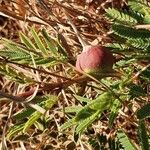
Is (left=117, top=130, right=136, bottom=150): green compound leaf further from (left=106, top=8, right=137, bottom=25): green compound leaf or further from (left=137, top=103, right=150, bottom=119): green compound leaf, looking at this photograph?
(left=106, top=8, right=137, bottom=25): green compound leaf

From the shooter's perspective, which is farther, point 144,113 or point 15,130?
point 15,130

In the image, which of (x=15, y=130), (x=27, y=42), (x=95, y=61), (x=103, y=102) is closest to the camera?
(x=95, y=61)

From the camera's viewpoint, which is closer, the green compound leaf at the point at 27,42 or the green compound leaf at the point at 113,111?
the green compound leaf at the point at 113,111

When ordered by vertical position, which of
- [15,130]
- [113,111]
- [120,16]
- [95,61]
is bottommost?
[15,130]

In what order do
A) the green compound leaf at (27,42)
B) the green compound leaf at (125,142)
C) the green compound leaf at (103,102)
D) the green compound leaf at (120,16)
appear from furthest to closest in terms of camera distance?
1. the green compound leaf at (27,42)
2. the green compound leaf at (125,142)
3. the green compound leaf at (120,16)
4. the green compound leaf at (103,102)

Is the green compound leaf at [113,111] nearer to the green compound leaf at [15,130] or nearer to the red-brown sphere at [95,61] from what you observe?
the red-brown sphere at [95,61]

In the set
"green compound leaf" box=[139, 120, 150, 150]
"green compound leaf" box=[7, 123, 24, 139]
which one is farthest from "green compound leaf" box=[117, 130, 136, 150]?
"green compound leaf" box=[7, 123, 24, 139]

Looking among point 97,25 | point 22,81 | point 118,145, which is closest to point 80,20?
point 97,25

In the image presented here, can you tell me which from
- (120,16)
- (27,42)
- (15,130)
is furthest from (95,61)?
(27,42)

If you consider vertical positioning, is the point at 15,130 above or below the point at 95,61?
below

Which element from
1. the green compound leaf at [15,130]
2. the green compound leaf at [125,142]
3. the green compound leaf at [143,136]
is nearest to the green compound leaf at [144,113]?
the green compound leaf at [143,136]

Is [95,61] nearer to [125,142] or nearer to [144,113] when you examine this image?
[144,113]
